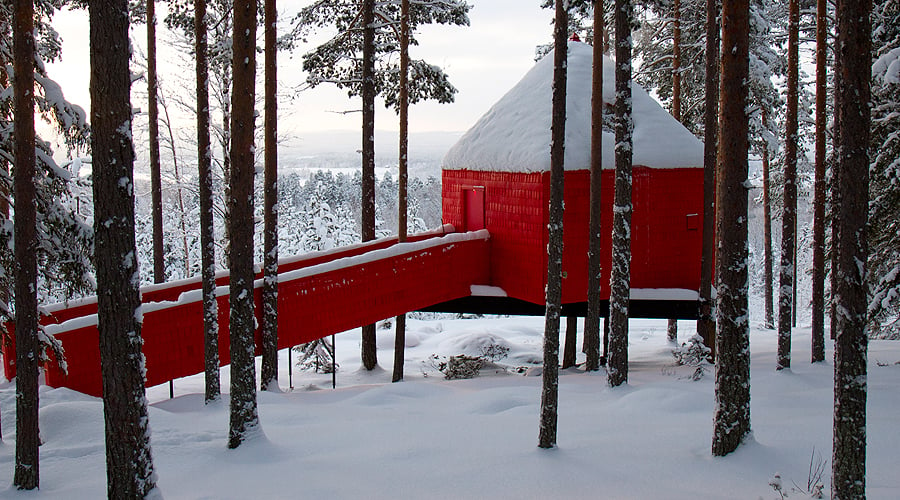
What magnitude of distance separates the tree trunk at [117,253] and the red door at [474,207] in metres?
10.8

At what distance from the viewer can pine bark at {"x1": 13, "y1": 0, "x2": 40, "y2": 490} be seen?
7.18 m

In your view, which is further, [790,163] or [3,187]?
[790,163]

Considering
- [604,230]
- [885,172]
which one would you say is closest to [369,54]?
[604,230]

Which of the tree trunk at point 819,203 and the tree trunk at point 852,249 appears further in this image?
the tree trunk at point 819,203

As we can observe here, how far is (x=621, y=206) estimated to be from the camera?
10383 millimetres

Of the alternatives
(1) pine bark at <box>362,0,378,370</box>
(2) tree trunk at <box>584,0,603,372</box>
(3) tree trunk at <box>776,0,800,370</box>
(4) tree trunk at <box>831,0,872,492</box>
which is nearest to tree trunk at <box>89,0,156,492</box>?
(4) tree trunk at <box>831,0,872,492</box>

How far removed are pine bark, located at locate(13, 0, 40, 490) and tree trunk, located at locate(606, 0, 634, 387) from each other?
7.31 metres

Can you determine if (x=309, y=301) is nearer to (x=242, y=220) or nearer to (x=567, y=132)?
(x=242, y=220)

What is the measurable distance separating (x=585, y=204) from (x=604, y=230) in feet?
2.35

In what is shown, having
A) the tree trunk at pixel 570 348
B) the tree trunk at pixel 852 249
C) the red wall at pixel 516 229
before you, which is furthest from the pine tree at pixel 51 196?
the tree trunk at pixel 570 348

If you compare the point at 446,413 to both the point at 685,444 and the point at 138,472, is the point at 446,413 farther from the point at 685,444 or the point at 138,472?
the point at 138,472

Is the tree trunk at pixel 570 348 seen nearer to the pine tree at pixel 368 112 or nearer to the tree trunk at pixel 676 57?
the pine tree at pixel 368 112

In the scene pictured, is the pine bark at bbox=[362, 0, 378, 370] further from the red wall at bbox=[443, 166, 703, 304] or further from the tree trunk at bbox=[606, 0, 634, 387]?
the tree trunk at bbox=[606, 0, 634, 387]

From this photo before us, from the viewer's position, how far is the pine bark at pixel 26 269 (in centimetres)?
718
